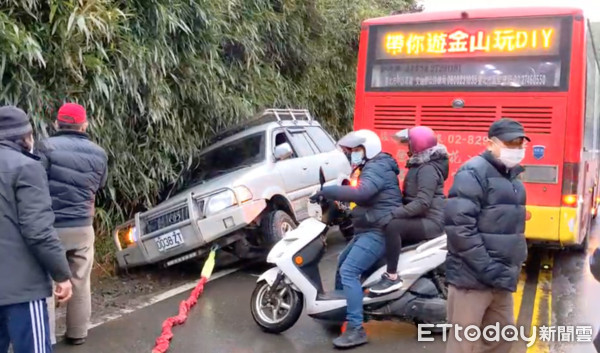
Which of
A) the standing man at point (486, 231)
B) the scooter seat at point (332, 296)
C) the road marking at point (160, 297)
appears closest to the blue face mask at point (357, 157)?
the scooter seat at point (332, 296)

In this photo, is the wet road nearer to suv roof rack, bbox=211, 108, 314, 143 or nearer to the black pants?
the black pants

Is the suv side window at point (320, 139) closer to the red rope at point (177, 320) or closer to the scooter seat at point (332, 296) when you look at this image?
the red rope at point (177, 320)

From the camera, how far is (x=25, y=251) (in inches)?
123

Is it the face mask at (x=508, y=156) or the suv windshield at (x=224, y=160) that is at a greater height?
the face mask at (x=508, y=156)

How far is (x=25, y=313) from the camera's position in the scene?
10.3 ft

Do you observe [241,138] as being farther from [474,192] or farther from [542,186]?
[474,192]

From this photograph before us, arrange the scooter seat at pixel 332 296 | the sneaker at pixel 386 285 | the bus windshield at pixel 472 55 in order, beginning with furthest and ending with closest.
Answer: the bus windshield at pixel 472 55 → the scooter seat at pixel 332 296 → the sneaker at pixel 386 285

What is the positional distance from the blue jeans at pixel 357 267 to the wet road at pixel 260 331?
29cm

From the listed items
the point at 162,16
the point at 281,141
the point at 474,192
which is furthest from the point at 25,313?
the point at 281,141

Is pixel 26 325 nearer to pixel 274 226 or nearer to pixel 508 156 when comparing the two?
pixel 508 156

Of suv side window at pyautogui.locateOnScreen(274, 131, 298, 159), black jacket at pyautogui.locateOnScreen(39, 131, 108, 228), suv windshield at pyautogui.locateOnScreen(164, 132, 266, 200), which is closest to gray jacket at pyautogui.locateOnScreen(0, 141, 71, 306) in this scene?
black jacket at pyautogui.locateOnScreen(39, 131, 108, 228)

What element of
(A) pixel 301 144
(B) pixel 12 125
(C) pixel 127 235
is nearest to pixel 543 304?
(A) pixel 301 144

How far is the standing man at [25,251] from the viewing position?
3.07m

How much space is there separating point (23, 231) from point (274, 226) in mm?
4005
